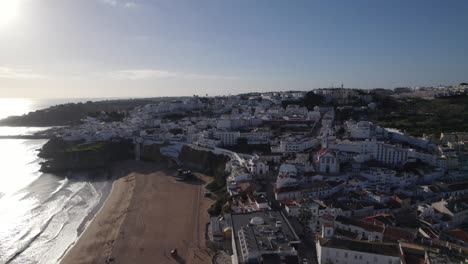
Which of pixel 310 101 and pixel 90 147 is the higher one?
pixel 310 101

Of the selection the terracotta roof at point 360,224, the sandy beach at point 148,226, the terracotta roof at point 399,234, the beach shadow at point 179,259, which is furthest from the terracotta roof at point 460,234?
the beach shadow at point 179,259

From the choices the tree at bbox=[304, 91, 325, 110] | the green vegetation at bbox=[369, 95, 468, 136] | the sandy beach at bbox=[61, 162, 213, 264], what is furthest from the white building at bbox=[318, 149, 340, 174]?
the tree at bbox=[304, 91, 325, 110]

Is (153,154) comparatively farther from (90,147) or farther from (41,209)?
(41,209)

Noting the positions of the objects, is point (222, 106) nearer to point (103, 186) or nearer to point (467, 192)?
point (103, 186)

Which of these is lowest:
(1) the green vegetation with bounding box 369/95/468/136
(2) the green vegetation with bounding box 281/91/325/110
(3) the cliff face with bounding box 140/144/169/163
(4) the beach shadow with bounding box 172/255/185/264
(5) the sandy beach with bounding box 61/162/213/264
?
(4) the beach shadow with bounding box 172/255/185/264

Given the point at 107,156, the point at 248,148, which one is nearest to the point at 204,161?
the point at 248,148

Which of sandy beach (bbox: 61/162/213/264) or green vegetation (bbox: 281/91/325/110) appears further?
green vegetation (bbox: 281/91/325/110)

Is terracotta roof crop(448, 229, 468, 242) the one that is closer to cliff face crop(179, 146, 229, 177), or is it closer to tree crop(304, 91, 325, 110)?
cliff face crop(179, 146, 229, 177)
